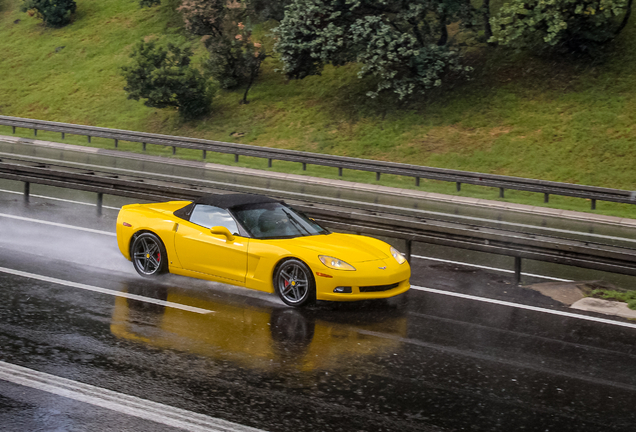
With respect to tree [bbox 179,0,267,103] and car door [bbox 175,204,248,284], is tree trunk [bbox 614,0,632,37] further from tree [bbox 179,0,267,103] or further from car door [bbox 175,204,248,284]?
car door [bbox 175,204,248,284]

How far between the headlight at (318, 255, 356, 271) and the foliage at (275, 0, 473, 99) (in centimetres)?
2023

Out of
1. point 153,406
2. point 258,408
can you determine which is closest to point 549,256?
point 258,408

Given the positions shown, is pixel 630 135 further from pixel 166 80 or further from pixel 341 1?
pixel 166 80

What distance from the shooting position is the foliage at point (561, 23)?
25656mm

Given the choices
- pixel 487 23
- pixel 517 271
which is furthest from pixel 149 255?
pixel 487 23

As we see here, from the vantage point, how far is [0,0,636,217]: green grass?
24.0m

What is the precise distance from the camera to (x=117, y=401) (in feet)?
17.6

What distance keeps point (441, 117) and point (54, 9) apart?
2786cm

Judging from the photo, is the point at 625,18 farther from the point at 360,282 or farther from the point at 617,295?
the point at 360,282

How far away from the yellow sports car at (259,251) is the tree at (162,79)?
21.7m

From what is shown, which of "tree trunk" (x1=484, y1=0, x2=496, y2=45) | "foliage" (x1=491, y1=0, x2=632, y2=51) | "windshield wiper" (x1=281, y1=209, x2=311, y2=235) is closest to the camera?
"windshield wiper" (x1=281, y1=209, x2=311, y2=235)

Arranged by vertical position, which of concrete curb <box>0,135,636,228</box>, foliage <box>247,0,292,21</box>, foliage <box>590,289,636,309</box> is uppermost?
foliage <box>247,0,292,21</box>

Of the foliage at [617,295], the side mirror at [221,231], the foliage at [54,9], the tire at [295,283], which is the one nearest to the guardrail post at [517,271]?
the foliage at [617,295]

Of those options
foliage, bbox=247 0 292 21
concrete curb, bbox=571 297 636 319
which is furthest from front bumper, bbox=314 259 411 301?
foliage, bbox=247 0 292 21
